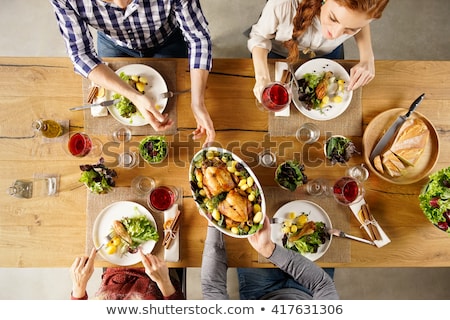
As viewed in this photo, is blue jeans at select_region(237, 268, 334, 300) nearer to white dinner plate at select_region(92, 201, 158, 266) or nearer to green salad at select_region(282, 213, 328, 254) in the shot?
green salad at select_region(282, 213, 328, 254)

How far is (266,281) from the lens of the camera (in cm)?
172

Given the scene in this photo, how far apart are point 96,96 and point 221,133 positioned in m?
0.57

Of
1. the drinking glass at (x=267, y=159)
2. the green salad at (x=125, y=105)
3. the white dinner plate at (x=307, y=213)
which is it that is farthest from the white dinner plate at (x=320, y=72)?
the green salad at (x=125, y=105)

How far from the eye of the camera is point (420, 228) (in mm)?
1490

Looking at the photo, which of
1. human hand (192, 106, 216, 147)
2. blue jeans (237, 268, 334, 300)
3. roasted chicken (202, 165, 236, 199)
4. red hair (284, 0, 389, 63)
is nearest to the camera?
red hair (284, 0, 389, 63)

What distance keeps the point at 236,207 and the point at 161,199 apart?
338 millimetres

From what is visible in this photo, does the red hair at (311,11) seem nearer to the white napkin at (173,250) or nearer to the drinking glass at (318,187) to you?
the drinking glass at (318,187)

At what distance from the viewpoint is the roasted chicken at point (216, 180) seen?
134 centimetres

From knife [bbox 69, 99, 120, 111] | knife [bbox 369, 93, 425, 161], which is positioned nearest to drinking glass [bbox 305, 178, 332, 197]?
knife [bbox 369, 93, 425, 161]

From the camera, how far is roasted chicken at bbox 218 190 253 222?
4.34 feet

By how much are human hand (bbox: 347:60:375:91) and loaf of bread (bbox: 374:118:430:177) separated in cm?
25

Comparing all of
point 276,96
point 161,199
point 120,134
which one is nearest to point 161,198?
point 161,199

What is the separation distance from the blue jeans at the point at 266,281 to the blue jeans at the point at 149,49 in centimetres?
121

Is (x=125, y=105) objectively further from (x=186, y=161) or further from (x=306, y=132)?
(x=306, y=132)
